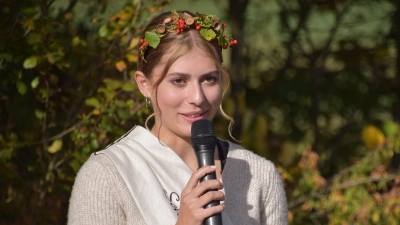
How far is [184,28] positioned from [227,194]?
645 mm

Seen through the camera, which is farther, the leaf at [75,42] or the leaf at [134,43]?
the leaf at [75,42]

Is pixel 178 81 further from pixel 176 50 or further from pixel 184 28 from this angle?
pixel 184 28

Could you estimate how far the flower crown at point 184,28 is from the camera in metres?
3.12

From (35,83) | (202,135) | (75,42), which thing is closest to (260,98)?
(75,42)

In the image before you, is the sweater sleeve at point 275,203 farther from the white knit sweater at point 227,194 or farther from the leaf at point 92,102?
the leaf at point 92,102

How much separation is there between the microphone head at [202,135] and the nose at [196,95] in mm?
179

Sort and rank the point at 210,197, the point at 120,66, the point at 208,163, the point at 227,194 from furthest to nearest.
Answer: the point at 120,66
the point at 227,194
the point at 208,163
the point at 210,197

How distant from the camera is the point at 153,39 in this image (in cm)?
314

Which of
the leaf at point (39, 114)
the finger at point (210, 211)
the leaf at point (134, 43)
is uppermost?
the leaf at point (134, 43)

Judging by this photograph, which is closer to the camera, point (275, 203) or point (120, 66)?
point (275, 203)

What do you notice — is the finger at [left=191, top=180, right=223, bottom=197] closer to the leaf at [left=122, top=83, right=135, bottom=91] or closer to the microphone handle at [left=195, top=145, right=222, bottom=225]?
the microphone handle at [left=195, top=145, right=222, bottom=225]

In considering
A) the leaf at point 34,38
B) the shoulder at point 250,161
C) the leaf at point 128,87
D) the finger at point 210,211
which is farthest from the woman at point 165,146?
the leaf at point 34,38

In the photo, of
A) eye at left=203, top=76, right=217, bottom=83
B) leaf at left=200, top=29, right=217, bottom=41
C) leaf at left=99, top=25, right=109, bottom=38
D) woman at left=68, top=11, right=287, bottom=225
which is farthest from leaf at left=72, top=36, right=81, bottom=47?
eye at left=203, top=76, right=217, bottom=83

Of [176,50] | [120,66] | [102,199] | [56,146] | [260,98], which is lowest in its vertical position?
[260,98]
